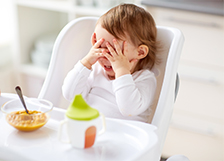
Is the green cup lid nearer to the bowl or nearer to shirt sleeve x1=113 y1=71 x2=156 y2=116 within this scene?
the bowl

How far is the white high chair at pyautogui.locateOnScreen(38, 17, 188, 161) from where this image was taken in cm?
93

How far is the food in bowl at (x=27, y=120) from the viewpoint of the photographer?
0.72 meters

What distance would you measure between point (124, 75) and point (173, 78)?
0.15 m

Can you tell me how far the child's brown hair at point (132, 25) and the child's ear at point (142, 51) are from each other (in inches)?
0.6

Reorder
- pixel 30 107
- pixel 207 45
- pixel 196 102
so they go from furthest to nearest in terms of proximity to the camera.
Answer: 1. pixel 196 102
2. pixel 207 45
3. pixel 30 107

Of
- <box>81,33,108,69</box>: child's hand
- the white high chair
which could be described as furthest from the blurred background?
<box>81,33,108,69</box>: child's hand

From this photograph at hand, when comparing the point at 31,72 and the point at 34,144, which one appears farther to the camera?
the point at 31,72

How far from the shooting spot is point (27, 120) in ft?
2.43

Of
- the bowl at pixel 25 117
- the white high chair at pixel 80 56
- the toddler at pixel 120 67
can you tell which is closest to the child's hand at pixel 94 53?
the toddler at pixel 120 67

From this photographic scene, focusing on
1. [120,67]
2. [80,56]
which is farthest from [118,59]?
[80,56]

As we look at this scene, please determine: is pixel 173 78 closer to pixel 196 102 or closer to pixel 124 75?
pixel 124 75

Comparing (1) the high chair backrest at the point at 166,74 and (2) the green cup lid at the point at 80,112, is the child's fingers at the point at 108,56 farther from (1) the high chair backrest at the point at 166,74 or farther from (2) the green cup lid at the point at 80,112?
(2) the green cup lid at the point at 80,112

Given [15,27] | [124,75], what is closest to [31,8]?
[15,27]

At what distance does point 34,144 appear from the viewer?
27.3 inches
